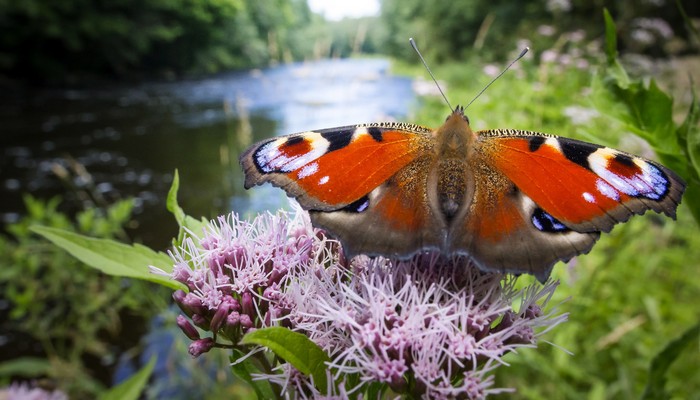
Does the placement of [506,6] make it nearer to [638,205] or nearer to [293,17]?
[293,17]

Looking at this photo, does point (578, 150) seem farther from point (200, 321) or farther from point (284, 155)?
point (200, 321)

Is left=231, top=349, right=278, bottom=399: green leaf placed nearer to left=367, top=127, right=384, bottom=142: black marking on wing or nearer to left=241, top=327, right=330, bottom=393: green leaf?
left=241, top=327, right=330, bottom=393: green leaf

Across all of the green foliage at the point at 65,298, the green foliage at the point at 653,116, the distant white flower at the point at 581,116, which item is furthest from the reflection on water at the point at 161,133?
the green foliage at the point at 653,116

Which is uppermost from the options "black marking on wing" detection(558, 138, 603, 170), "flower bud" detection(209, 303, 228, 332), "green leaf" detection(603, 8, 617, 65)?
"green leaf" detection(603, 8, 617, 65)

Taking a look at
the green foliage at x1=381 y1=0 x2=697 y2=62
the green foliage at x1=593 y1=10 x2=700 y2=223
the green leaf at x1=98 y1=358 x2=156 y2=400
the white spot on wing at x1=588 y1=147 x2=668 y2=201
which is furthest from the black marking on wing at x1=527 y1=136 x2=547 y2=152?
the green foliage at x1=381 y1=0 x2=697 y2=62

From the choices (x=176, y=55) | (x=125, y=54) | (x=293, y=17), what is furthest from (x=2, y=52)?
(x=293, y=17)

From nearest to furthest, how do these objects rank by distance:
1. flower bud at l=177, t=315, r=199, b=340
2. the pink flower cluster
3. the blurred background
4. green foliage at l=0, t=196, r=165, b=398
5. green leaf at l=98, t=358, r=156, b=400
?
the pink flower cluster, flower bud at l=177, t=315, r=199, b=340, green leaf at l=98, t=358, r=156, b=400, the blurred background, green foliage at l=0, t=196, r=165, b=398
